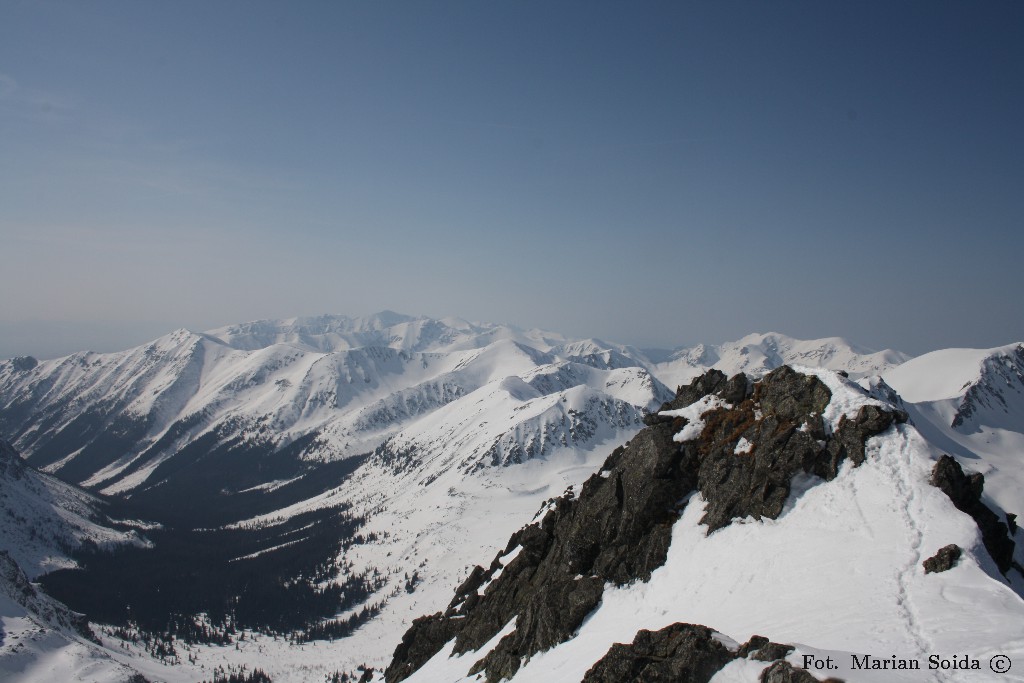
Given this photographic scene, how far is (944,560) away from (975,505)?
9760 millimetres

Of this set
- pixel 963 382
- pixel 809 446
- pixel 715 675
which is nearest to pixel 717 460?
pixel 809 446

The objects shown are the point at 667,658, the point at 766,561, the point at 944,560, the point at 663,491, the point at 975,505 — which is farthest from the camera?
the point at 663,491

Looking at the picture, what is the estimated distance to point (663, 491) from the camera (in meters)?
45.3

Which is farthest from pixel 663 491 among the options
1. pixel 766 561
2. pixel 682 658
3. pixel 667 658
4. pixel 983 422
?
pixel 983 422

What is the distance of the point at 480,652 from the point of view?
51.5m

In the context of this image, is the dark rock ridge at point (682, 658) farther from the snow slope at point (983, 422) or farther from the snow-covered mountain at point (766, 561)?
the snow slope at point (983, 422)

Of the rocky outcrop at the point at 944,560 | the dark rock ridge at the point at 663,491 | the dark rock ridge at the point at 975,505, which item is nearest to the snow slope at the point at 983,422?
the dark rock ridge at the point at 663,491

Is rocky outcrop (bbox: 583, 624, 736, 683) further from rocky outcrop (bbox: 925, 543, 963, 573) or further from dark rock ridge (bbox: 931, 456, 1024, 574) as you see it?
dark rock ridge (bbox: 931, 456, 1024, 574)

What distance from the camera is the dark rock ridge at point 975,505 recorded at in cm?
3164

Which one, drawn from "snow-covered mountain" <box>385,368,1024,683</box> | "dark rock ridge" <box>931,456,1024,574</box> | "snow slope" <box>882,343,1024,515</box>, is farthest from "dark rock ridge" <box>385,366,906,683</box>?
"snow slope" <box>882,343,1024,515</box>

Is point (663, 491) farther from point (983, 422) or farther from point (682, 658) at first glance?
point (983, 422)

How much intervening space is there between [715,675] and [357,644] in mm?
178875

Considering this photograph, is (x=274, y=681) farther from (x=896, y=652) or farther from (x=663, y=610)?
(x=896, y=652)

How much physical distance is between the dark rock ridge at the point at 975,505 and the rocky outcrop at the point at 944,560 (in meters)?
6.18
